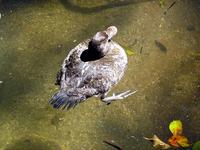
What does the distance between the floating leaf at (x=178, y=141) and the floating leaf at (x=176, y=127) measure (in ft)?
0.14

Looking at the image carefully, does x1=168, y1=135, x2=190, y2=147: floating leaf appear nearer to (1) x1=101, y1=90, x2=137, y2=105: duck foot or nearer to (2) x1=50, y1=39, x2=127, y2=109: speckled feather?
(1) x1=101, y1=90, x2=137, y2=105: duck foot

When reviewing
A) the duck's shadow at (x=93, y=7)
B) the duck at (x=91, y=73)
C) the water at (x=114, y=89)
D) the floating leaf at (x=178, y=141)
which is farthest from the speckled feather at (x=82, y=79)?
the duck's shadow at (x=93, y=7)

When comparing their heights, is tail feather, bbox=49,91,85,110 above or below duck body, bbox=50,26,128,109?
below

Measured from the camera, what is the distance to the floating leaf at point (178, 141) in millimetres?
4316

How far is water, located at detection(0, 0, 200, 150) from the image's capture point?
4422 millimetres

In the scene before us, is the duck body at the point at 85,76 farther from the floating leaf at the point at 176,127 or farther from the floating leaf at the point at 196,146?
the floating leaf at the point at 196,146

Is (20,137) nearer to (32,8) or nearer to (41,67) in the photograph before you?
(41,67)

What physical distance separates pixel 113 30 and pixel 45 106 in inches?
38.9

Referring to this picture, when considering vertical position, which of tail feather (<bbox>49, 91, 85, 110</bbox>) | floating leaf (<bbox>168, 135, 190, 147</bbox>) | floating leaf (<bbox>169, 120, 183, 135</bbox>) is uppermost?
tail feather (<bbox>49, 91, 85, 110</bbox>)

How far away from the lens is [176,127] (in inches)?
175

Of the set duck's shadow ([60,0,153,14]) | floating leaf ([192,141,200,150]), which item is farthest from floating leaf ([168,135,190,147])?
duck's shadow ([60,0,153,14])

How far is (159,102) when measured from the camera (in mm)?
4641

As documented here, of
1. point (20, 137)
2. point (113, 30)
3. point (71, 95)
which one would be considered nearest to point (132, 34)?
point (113, 30)

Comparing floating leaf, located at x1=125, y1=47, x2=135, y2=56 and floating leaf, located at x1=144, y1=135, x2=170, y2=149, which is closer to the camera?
floating leaf, located at x1=144, y1=135, x2=170, y2=149
